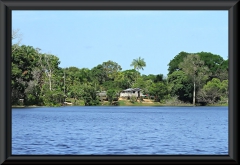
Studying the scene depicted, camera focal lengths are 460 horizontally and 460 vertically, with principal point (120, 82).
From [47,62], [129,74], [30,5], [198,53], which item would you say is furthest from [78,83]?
[30,5]

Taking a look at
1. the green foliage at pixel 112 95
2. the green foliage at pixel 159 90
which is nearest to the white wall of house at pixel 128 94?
the green foliage at pixel 112 95

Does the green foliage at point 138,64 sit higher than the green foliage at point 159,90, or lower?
higher

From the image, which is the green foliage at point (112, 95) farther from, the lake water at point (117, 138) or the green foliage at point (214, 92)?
the lake water at point (117, 138)

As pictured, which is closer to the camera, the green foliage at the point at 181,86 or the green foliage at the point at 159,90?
the green foliage at the point at 159,90

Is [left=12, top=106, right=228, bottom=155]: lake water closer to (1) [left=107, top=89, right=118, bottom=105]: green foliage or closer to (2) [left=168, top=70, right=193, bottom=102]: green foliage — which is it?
(1) [left=107, top=89, right=118, bottom=105]: green foliage

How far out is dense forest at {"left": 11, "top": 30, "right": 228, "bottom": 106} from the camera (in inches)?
1474

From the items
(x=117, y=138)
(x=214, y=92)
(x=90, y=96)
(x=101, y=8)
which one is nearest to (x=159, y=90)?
(x=214, y=92)

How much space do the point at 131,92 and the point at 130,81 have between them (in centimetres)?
280

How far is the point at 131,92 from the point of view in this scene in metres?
40.8

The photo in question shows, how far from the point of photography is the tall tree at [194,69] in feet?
134

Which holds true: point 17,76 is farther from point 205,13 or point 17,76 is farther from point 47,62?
point 205,13

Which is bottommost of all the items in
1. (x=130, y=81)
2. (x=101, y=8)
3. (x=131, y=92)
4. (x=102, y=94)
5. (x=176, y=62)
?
(x=102, y=94)

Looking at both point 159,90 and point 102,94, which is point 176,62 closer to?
point 159,90
